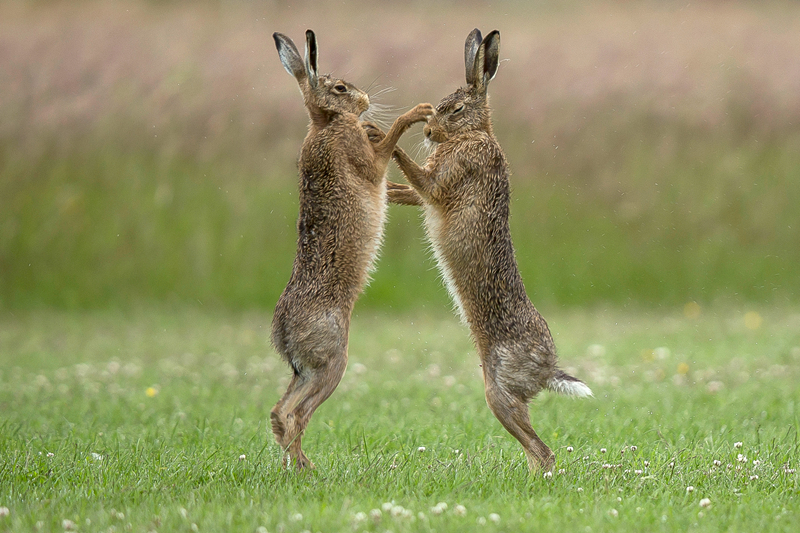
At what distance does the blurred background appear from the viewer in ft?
44.3

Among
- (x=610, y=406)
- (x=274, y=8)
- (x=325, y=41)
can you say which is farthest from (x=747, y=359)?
(x=274, y=8)

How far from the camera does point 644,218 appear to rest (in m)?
13.9

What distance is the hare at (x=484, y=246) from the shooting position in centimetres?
538

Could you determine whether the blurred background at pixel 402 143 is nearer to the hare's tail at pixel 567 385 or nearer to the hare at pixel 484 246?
the hare at pixel 484 246

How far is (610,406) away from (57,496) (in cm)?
450

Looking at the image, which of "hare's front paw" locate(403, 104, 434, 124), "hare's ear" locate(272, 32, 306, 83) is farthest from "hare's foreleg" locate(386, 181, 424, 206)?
"hare's ear" locate(272, 32, 306, 83)

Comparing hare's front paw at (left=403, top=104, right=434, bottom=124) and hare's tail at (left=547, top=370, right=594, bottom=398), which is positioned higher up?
hare's front paw at (left=403, top=104, right=434, bottom=124)

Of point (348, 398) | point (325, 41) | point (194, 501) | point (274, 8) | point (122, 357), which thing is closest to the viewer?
point (194, 501)

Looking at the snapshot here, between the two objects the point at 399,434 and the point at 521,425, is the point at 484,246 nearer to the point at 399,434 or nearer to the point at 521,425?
the point at 521,425

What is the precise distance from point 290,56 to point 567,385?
8.71ft

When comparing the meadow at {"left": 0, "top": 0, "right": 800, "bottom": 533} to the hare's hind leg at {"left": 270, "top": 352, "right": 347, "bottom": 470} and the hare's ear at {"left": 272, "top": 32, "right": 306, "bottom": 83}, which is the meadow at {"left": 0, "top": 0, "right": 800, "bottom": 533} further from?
the hare's ear at {"left": 272, "top": 32, "right": 306, "bottom": 83}

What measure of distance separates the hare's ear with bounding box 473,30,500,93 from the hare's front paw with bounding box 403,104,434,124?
406 mm

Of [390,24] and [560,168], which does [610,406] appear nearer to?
[560,168]

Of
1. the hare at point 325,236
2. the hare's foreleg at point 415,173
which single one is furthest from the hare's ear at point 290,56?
the hare's foreleg at point 415,173
